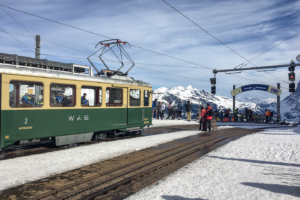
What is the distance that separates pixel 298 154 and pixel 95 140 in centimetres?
849

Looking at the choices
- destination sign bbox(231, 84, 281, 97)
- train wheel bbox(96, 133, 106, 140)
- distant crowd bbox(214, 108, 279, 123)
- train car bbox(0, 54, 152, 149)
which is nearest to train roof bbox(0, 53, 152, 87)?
train car bbox(0, 54, 152, 149)

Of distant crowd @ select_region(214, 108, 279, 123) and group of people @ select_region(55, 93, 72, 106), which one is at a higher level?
group of people @ select_region(55, 93, 72, 106)

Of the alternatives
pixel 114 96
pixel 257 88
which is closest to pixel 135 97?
pixel 114 96

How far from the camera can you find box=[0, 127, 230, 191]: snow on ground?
5.90m

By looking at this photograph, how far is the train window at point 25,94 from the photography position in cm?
797

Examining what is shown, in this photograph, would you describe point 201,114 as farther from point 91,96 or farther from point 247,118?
point 247,118

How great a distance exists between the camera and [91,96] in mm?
10727

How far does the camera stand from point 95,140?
38.5 ft

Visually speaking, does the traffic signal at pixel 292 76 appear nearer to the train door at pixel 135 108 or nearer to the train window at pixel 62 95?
the train door at pixel 135 108

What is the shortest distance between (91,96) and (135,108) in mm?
3145

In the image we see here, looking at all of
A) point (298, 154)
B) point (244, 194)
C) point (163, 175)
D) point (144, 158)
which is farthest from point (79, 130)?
point (298, 154)

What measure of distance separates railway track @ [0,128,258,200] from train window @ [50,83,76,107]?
3.32 m

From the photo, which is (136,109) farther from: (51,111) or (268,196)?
(268,196)

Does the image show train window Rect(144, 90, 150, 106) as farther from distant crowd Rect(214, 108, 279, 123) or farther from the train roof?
distant crowd Rect(214, 108, 279, 123)
